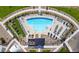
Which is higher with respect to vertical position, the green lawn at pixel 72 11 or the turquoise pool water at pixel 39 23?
the green lawn at pixel 72 11

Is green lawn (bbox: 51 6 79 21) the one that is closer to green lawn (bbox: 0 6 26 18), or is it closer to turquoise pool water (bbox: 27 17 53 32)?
turquoise pool water (bbox: 27 17 53 32)

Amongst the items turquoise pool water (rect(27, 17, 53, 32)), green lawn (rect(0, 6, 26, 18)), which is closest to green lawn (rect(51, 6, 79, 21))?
turquoise pool water (rect(27, 17, 53, 32))

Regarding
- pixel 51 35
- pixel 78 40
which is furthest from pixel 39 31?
pixel 78 40

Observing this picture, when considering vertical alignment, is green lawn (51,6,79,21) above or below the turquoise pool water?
above

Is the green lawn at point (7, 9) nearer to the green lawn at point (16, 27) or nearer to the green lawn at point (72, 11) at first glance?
the green lawn at point (16, 27)

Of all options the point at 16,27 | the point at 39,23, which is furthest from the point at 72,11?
the point at 16,27

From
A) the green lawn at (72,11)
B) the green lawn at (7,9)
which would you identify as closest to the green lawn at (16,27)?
the green lawn at (7,9)
